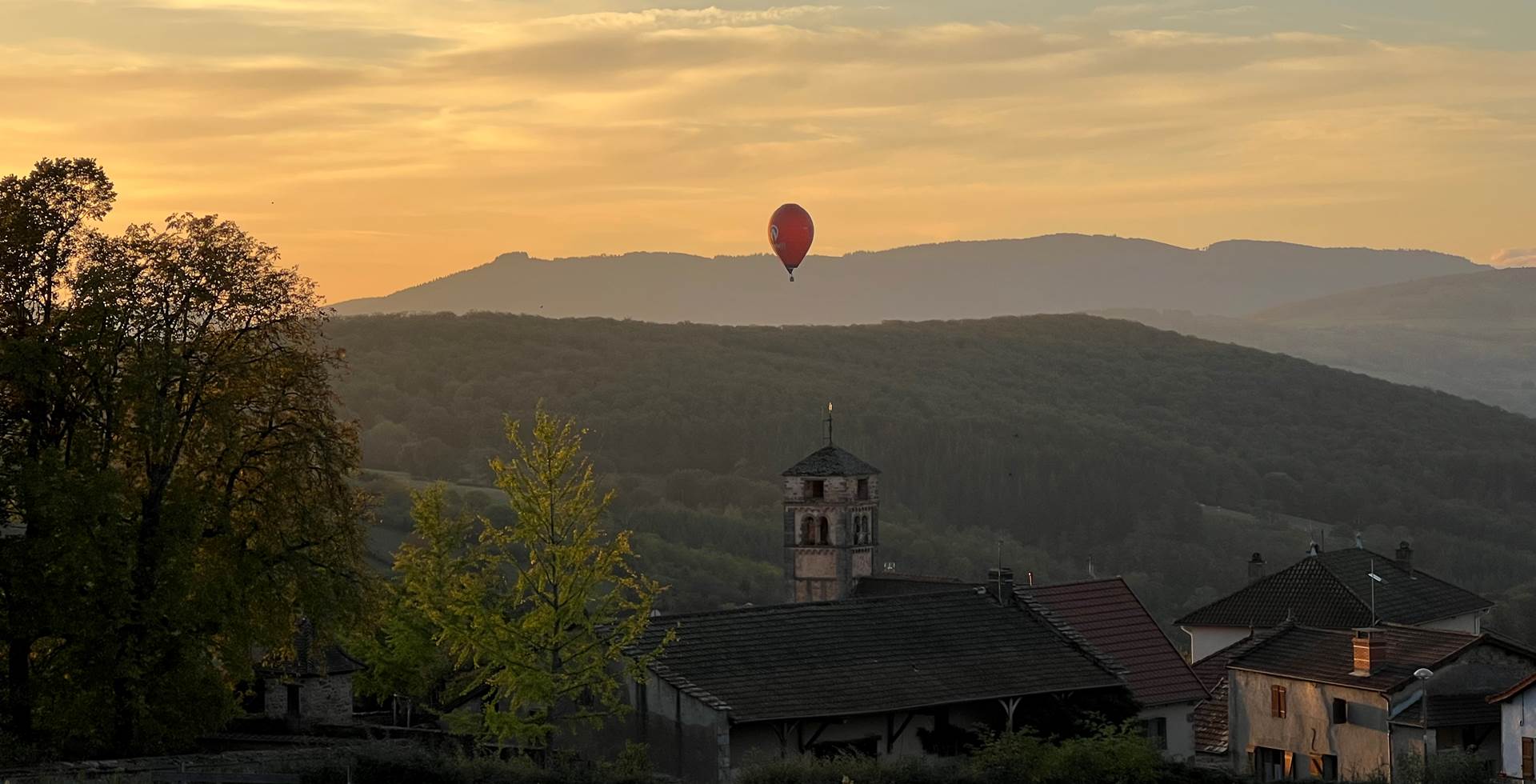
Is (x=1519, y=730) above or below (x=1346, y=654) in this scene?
below

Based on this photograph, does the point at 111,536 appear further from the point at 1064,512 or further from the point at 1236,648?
the point at 1064,512

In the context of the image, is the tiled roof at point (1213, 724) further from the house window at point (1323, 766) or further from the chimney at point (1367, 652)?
the chimney at point (1367, 652)

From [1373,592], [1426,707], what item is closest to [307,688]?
[1426,707]

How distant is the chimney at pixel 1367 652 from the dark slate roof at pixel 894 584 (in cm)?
1452

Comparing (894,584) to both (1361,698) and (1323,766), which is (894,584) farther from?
(1361,698)

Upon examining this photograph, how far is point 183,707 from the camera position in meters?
36.8

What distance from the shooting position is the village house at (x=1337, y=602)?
212 feet

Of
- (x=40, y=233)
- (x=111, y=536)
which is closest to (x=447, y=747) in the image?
(x=111, y=536)

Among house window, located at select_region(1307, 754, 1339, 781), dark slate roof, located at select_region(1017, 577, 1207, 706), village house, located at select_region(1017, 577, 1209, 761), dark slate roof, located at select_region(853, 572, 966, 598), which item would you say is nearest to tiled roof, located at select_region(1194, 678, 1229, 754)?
village house, located at select_region(1017, 577, 1209, 761)

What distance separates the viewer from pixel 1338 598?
65.2m

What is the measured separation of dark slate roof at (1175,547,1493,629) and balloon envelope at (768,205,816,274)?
20.0 meters

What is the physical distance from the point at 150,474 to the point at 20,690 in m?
4.68

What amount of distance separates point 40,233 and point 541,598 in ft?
39.2

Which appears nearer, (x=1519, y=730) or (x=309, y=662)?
(x=1519, y=730)
